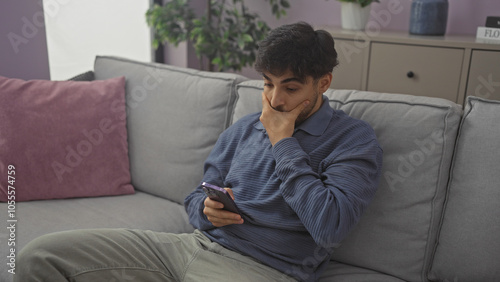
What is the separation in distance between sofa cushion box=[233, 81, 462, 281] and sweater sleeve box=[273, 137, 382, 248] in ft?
0.39

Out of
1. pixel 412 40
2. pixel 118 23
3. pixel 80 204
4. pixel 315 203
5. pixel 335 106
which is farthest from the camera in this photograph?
pixel 118 23

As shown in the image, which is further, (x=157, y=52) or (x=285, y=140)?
(x=157, y=52)

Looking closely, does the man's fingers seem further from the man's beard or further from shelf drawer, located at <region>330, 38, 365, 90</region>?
shelf drawer, located at <region>330, 38, 365, 90</region>

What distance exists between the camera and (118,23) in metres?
3.16

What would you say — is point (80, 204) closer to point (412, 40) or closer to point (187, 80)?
point (187, 80)

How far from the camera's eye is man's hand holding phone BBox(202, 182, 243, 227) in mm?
1309

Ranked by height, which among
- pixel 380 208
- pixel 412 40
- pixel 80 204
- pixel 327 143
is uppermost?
pixel 412 40

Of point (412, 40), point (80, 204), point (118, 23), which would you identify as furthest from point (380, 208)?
point (118, 23)

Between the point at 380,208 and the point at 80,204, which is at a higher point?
the point at 380,208

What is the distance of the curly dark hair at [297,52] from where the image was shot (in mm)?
1314

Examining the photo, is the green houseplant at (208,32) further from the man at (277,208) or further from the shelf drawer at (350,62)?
the man at (277,208)

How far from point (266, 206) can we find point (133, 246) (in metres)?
0.38

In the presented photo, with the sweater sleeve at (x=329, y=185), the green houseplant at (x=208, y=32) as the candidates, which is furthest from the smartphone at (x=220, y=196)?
the green houseplant at (x=208, y=32)

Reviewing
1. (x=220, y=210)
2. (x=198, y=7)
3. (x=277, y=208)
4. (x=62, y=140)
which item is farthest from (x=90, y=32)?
(x=277, y=208)
